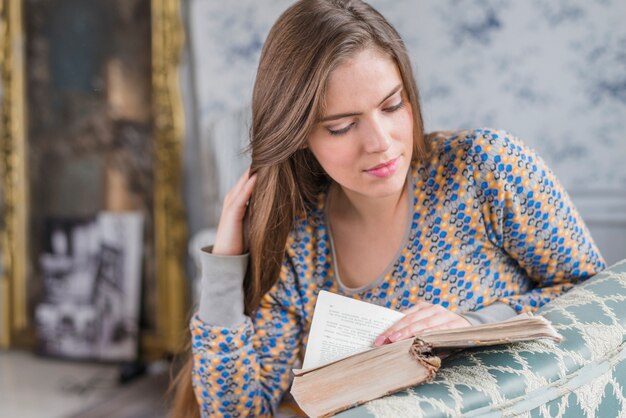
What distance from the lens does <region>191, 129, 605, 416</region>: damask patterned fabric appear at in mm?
1234

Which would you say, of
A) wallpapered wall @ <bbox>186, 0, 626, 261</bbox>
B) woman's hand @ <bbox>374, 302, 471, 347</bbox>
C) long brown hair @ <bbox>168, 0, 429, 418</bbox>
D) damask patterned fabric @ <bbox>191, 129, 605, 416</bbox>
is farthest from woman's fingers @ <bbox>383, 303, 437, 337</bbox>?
wallpapered wall @ <bbox>186, 0, 626, 261</bbox>

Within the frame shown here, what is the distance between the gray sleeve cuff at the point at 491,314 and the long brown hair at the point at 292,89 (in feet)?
1.09

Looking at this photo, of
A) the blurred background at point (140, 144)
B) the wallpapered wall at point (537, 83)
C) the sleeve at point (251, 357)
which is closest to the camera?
the sleeve at point (251, 357)

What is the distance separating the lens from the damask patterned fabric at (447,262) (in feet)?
4.05

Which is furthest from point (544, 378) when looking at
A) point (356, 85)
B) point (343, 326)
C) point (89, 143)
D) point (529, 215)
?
point (89, 143)

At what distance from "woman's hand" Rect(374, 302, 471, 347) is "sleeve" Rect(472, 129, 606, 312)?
0.83ft

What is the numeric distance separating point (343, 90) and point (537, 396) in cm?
60

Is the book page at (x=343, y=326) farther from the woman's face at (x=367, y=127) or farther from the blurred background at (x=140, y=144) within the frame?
the blurred background at (x=140, y=144)

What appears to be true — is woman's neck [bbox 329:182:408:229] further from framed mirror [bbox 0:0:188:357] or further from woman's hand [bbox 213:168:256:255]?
framed mirror [bbox 0:0:188:357]

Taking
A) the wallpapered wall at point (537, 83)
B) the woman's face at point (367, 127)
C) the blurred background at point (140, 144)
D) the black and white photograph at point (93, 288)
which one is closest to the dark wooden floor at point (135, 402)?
the blurred background at point (140, 144)

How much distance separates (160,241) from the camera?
3.54 m

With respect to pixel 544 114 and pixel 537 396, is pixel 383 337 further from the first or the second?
pixel 544 114

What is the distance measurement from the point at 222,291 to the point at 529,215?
61 centimetres

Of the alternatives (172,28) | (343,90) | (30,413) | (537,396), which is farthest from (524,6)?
(30,413)
